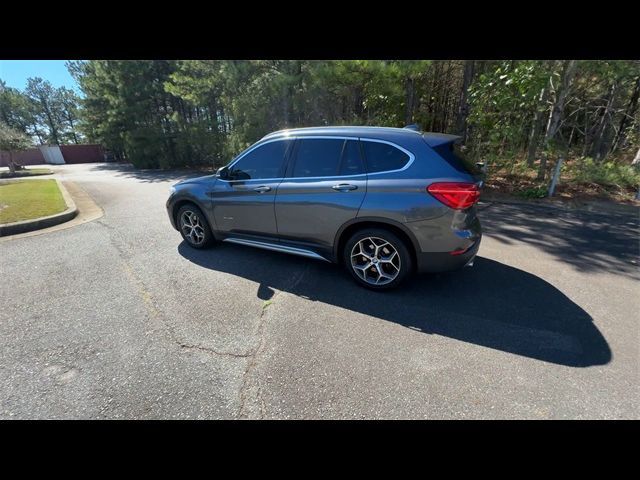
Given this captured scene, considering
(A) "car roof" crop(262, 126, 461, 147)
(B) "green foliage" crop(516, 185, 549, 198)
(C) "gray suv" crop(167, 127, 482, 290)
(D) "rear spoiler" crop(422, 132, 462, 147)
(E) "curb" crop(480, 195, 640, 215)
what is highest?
(A) "car roof" crop(262, 126, 461, 147)

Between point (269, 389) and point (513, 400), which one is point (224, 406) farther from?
point (513, 400)

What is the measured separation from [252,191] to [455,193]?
2.40m

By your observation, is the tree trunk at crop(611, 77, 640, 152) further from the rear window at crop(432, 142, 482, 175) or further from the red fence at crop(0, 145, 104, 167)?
the red fence at crop(0, 145, 104, 167)

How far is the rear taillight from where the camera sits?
2.73m

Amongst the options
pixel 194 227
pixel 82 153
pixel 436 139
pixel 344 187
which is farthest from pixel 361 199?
pixel 82 153

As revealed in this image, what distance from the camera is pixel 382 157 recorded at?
9.95 ft

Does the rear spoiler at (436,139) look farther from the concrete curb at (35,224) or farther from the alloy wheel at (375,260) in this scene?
the concrete curb at (35,224)

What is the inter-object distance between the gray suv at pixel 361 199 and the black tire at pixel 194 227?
19.9 inches

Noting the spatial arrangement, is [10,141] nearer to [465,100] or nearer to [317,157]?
[317,157]

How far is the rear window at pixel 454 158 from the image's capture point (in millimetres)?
2881

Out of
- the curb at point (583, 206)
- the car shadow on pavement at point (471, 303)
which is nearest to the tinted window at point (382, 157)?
the car shadow on pavement at point (471, 303)

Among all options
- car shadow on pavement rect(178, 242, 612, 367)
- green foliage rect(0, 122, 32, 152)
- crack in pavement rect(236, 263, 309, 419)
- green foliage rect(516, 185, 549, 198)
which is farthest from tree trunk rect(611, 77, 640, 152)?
green foliage rect(0, 122, 32, 152)

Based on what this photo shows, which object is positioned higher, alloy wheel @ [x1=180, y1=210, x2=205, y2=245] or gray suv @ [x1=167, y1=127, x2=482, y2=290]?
gray suv @ [x1=167, y1=127, x2=482, y2=290]

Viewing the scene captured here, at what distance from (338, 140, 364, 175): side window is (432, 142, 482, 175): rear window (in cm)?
79
